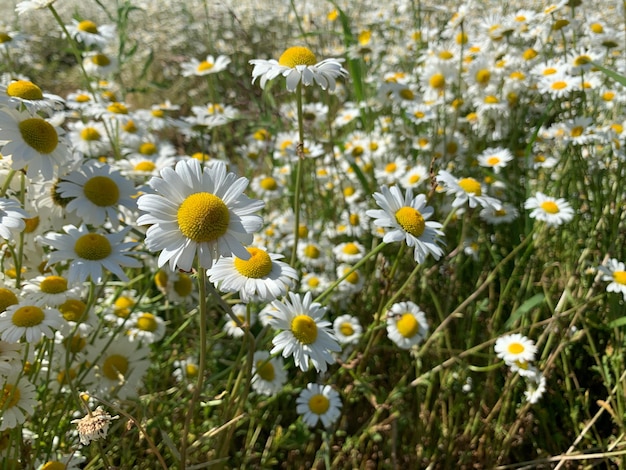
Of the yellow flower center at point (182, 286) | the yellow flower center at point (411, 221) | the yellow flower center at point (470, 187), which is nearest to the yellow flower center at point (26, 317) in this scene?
the yellow flower center at point (182, 286)

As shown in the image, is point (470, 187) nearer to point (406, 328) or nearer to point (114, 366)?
point (406, 328)

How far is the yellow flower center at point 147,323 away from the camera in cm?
179

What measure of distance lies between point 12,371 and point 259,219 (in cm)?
68

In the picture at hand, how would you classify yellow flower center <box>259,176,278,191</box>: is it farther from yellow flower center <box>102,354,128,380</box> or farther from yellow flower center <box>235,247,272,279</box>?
yellow flower center <box>235,247,272,279</box>

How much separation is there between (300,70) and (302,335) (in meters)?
0.66

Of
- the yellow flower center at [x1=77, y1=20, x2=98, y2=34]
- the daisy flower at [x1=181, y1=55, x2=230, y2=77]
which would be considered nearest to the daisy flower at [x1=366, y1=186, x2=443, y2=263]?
the daisy flower at [x1=181, y1=55, x2=230, y2=77]

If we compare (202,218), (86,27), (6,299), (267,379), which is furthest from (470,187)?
(86,27)

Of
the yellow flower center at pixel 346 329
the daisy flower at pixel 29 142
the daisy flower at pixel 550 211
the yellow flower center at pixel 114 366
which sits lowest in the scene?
the yellow flower center at pixel 346 329

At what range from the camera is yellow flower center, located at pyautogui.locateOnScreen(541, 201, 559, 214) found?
203 cm

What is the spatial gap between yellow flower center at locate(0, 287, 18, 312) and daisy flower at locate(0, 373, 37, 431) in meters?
0.15

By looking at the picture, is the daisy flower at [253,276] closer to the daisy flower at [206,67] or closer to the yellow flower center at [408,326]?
the yellow flower center at [408,326]

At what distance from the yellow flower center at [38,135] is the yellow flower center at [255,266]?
0.52 meters

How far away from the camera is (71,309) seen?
56.3 inches

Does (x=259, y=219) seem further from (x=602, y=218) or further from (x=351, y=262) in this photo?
(x=602, y=218)
